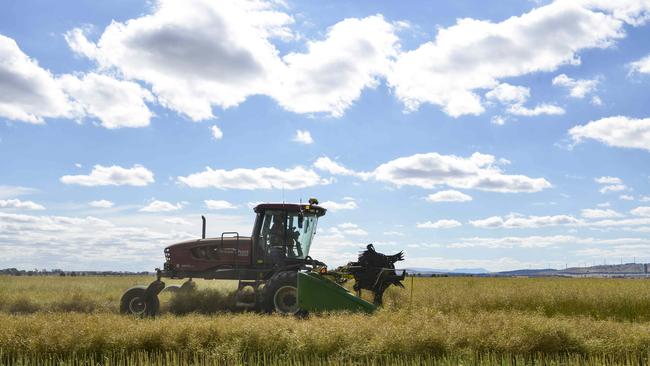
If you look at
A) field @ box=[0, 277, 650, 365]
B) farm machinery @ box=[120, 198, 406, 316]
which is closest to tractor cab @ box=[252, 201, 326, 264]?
farm machinery @ box=[120, 198, 406, 316]

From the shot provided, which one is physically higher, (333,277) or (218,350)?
(333,277)

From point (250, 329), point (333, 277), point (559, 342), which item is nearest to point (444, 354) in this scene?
point (559, 342)

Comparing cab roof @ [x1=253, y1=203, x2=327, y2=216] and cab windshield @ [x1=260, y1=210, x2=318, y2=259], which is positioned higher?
cab roof @ [x1=253, y1=203, x2=327, y2=216]

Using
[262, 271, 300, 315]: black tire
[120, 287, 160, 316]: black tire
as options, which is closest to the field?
[262, 271, 300, 315]: black tire

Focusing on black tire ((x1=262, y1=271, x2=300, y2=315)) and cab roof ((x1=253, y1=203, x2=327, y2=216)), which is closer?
black tire ((x1=262, y1=271, x2=300, y2=315))

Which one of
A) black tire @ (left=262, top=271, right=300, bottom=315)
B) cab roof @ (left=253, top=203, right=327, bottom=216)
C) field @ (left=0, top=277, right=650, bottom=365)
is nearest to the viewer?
field @ (left=0, top=277, right=650, bottom=365)

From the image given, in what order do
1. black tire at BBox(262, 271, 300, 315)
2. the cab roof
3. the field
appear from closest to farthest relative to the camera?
the field → black tire at BBox(262, 271, 300, 315) → the cab roof

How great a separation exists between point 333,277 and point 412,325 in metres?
4.77

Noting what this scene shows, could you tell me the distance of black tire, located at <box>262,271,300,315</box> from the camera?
1312 centimetres

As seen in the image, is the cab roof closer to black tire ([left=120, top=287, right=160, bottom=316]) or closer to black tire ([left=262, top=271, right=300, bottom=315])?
black tire ([left=262, top=271, right=300, bottom=315])

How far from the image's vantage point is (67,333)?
908 cm

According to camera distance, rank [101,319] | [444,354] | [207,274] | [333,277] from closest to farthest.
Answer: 1. [444,354]
2. [101,319]
3. [333,277]
4. [207,274]

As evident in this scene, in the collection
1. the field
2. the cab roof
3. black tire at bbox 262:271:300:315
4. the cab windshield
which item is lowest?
the field

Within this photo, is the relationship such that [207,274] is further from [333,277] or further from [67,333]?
[67,333]
